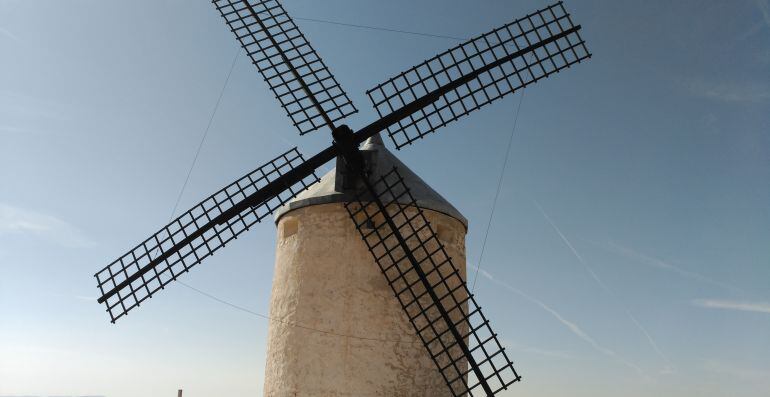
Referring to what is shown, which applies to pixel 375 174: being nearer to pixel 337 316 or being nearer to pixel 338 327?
pixel 337 316

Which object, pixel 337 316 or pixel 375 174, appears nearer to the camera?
pixel 337 316

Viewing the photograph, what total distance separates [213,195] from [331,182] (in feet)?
5.38

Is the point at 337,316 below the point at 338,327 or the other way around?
the other way around

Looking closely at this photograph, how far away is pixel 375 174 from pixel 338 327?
2.11m

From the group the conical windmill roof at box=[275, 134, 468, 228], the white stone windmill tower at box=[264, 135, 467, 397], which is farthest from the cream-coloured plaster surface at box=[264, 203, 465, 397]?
the conical windmill roof at box=[275, 134, 468, 228]

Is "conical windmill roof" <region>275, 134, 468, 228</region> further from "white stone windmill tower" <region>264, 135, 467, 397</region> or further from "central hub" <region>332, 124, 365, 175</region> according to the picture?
"central hub" <region>332, 124, 365, 175</region>

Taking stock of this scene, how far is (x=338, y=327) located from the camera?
7324 millimetres

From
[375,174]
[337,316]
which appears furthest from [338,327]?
[375,174]

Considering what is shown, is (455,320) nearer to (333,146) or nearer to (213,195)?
(333,146)

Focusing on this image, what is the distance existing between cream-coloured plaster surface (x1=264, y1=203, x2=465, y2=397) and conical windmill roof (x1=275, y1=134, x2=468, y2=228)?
Result: 0.12 m

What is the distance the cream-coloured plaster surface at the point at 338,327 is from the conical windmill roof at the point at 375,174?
12cm

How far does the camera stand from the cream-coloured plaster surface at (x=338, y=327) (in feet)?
23.5

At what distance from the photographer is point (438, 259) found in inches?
311

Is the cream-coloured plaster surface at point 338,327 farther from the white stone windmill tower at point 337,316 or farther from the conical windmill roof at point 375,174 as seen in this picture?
the conical windmill roof at point 375,174
